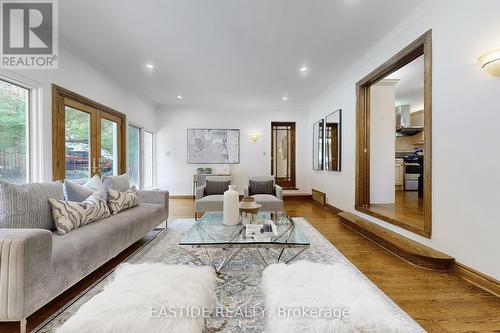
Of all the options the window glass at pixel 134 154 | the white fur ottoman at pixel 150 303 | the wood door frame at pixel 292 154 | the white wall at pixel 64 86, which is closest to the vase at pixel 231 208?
the white fur ottoman at pixel 150 303

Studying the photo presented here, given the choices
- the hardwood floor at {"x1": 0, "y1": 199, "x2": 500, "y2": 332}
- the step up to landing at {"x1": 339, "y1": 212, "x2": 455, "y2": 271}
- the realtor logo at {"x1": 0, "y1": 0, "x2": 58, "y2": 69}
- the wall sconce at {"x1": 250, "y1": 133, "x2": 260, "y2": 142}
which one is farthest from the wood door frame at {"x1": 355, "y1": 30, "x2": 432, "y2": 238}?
the realtor logo at {"x1": 0, "y1": 0, "x2": 58, "y2": 69}

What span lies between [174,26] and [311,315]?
3204 millimetres

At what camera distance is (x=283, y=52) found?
3414 millimetres

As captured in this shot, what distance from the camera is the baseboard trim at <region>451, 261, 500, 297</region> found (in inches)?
71.1

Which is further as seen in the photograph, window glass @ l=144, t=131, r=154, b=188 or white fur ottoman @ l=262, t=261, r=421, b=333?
window glass @ l=144, t=131, r=154, b=188

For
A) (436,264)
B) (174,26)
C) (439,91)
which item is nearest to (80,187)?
(174,26)

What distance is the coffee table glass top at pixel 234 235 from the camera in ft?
6.33

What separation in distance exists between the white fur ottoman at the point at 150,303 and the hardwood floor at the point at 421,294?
0.95m

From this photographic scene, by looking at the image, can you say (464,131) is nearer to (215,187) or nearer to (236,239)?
(236,239)

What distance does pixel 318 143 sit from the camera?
5781mm

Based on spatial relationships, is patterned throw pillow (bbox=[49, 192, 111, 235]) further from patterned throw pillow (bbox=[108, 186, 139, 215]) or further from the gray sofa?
patterned throw pillow (bbox=[108, 186, 139, 215])

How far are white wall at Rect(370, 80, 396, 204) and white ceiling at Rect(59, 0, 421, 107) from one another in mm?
941

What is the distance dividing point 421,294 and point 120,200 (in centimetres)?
328

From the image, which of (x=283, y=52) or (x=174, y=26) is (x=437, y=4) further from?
(x=174, y=26)
